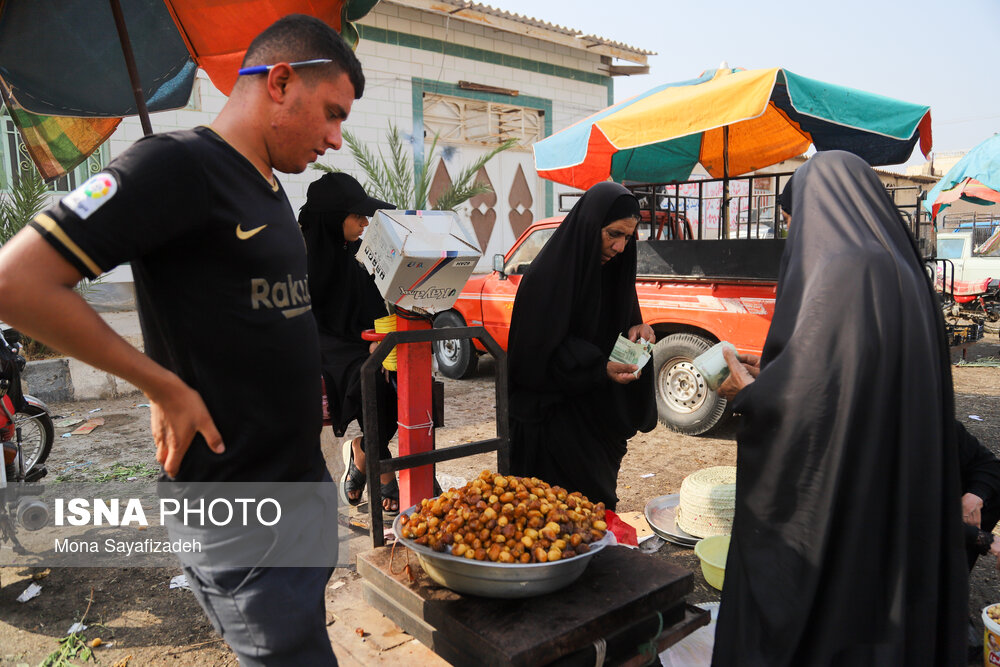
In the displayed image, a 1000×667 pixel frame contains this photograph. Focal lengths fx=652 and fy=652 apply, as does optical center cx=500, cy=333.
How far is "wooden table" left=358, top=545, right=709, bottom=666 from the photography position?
176cm

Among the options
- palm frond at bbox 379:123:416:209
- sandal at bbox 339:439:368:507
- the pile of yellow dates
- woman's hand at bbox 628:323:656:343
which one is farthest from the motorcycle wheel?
palm frond at bbox 379:123:416:209

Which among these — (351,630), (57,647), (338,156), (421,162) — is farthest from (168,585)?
(421,162)

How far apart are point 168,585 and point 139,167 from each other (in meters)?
2.81

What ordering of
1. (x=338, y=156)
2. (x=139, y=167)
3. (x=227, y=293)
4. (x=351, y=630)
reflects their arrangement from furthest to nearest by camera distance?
(x=338, y=156), (x=351, y=630), (x=227, y=293), (x=139, y=167)

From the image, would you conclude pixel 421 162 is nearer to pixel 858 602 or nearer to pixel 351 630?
pixel 351 630

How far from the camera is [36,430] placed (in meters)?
4.77

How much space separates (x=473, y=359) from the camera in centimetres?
824

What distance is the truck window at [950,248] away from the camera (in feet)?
46.1

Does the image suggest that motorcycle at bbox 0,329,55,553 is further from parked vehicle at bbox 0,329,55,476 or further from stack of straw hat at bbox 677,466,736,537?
stack of straw hat at bbox 677,466,736,537

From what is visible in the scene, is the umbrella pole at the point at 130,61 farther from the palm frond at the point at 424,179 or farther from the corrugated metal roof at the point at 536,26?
the corrugated metal roof at the point at 536,26

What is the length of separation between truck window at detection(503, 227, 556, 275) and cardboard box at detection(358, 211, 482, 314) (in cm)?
480

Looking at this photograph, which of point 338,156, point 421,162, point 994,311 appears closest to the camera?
point 338,156

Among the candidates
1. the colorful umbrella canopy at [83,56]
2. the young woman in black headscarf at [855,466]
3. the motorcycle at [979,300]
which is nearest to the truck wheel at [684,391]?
the young woman in black headscarf at [855,466]

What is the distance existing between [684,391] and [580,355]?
338cm
